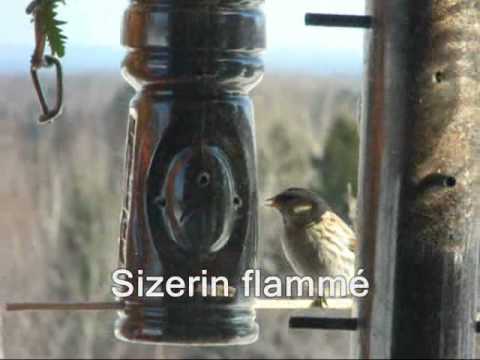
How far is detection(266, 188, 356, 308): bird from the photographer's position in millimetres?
4105

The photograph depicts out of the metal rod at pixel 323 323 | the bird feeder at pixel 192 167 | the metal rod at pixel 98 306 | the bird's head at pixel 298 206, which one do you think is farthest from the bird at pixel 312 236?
the metal rod at pixel 323 323

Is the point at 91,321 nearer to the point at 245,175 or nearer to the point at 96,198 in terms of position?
the point at 96,198

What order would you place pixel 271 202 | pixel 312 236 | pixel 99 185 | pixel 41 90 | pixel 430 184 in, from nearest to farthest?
pixel 430 184 → pixel 41 90 → pixel 271 202 → pixel 312 236 → pixel 99 185

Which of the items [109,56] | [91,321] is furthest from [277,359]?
[109,56]

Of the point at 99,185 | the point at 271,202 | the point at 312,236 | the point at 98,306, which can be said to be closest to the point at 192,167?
the point at 98,306

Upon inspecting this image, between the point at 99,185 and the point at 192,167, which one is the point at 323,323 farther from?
the point at 99,185

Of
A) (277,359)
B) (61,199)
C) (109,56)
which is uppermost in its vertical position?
(109,56)

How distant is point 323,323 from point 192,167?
43 cm

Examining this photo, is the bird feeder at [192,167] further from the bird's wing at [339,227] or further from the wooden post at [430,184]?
the bird's wing at [339,227]

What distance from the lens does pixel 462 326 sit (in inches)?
113

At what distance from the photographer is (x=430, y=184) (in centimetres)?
287

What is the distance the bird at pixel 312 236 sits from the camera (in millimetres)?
4105

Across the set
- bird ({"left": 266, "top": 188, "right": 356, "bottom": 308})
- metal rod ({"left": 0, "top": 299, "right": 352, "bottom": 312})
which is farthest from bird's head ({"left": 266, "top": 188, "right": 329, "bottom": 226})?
metal rod ({"left": 0, "top": 299, "right": 352, "bottom": 312})

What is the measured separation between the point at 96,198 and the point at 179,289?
576cm
